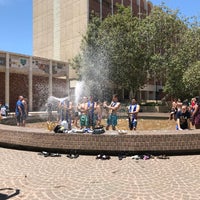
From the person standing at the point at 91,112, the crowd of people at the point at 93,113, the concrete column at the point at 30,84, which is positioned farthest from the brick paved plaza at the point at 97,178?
the concrete column at the point at 30,84

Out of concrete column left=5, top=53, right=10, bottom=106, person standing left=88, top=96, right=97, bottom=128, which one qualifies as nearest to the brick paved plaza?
person standing left=88, top=96, right=97, bottom=128

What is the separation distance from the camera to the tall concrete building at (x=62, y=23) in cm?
4891

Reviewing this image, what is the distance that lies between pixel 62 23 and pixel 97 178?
50.7 meters

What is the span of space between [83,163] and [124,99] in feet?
159

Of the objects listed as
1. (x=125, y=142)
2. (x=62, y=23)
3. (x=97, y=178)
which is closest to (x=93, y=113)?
(x=125, y=142)

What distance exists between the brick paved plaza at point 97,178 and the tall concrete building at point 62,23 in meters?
43.0

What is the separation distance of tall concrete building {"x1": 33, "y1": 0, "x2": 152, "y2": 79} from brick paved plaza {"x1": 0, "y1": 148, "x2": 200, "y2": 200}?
141 feet

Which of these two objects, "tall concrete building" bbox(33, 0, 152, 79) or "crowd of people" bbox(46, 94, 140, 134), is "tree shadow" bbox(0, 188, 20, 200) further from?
"tall concrete building" bbox(33, 0, 152, 79)

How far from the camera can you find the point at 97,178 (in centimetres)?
522

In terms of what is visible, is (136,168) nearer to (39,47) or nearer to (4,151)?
(4,151)

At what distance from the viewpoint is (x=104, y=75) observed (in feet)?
104

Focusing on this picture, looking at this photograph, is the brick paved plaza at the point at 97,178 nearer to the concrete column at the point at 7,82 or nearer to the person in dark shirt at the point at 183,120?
the person in dark shirt at the point at 183,120

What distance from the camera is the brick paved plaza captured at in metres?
4.35

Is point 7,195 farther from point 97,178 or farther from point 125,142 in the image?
point 125,142
